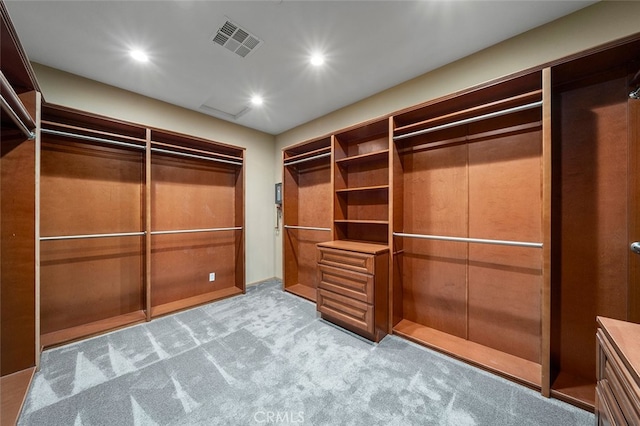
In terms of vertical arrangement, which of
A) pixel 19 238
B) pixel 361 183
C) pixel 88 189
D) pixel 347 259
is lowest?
pixel 347 259

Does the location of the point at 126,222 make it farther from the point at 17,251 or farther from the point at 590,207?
the point at 590,207

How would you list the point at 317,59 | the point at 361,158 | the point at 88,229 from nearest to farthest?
the point at 317,59 < the point at 88,229 < the point at 361,158

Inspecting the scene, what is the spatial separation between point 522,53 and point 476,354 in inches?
106

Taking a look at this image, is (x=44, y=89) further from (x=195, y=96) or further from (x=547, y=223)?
(x=547, y=223)

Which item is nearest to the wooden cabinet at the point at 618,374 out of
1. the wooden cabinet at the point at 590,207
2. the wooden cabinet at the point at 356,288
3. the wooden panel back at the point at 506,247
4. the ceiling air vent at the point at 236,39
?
the wooden cabinet at the point at 590,207

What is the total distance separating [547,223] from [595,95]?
3.40 ft

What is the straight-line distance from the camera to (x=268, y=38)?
200 centimetres

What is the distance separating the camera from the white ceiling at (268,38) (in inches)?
67.0

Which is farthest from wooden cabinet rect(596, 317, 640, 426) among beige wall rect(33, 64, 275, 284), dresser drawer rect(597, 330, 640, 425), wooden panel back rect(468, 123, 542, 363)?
beige wall rect(33, 64, 275, 284)

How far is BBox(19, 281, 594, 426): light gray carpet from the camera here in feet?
4.76

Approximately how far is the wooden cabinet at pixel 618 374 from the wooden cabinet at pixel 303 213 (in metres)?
2.83

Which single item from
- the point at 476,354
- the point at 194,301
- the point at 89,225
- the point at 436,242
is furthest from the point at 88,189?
the point at 476,354

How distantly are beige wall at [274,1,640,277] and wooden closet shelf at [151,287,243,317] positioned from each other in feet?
10.9

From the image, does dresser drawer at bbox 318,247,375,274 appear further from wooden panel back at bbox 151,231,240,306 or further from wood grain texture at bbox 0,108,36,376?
wood grain texture at bbox 0,108,36,376
